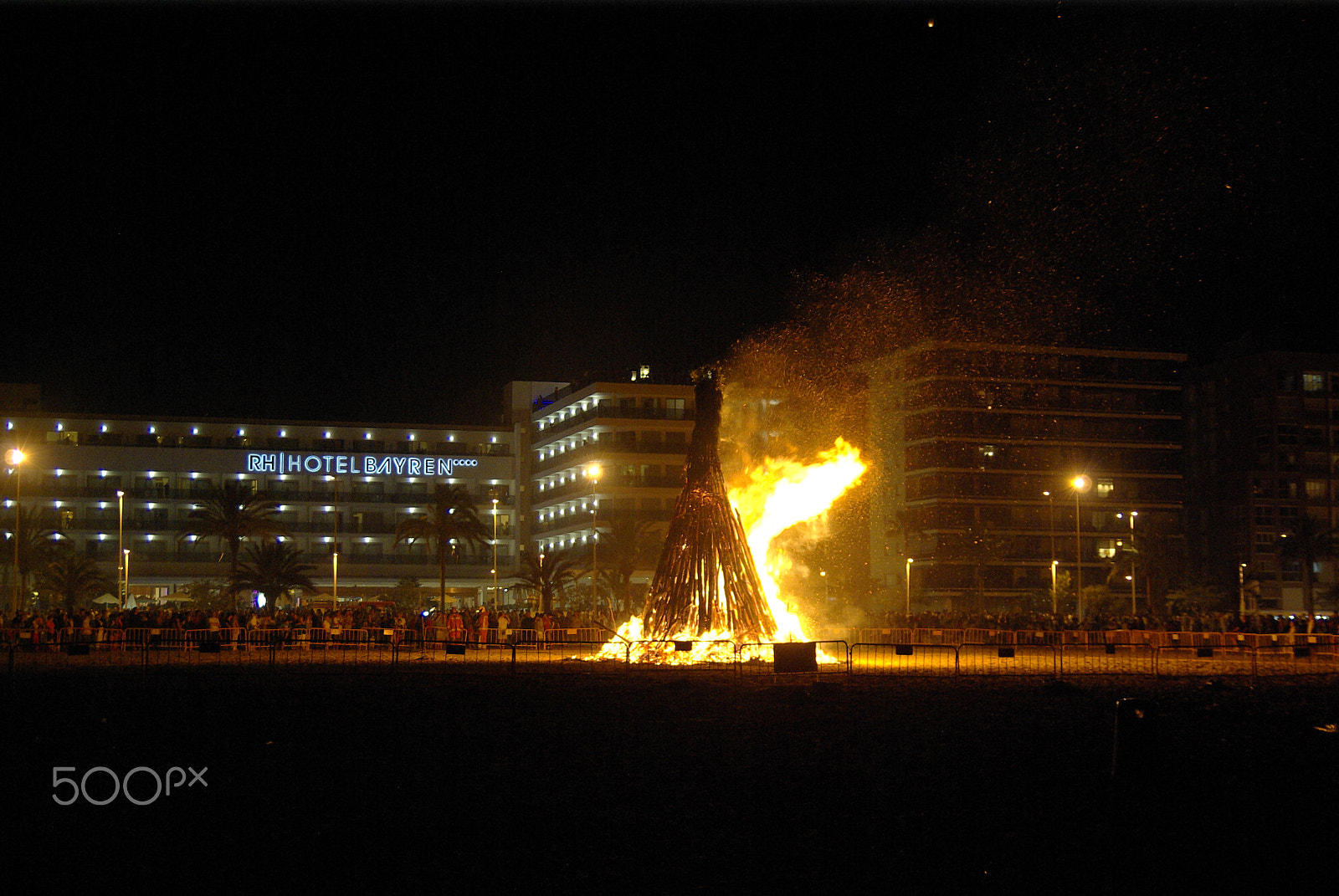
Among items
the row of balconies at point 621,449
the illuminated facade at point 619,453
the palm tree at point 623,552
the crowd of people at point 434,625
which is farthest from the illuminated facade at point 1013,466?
the crowd of people at point 434,625

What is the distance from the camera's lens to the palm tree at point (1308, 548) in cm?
8569

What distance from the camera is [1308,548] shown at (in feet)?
280

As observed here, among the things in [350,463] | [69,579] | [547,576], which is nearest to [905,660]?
[547,576]

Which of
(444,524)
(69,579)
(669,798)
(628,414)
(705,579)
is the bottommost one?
(669,798)

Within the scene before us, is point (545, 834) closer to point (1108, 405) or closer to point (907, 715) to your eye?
point (907, 715)

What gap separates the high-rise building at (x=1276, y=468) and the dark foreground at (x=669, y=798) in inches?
3176

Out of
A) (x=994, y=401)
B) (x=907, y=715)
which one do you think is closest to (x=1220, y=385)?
(x=994, y=401)

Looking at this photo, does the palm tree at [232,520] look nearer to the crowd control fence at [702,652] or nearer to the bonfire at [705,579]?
the crowd control fence at [702,652]

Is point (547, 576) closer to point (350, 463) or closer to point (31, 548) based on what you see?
point (31, 548)

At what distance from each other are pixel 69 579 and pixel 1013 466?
216ft

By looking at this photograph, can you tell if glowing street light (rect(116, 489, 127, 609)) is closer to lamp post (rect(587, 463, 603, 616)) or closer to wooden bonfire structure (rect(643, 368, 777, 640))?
lamp post (rect(587, 463, 603, 616))

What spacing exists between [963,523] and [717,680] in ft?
216

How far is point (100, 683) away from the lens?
85.4 ft

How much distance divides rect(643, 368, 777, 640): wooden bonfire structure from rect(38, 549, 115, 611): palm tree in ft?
163
